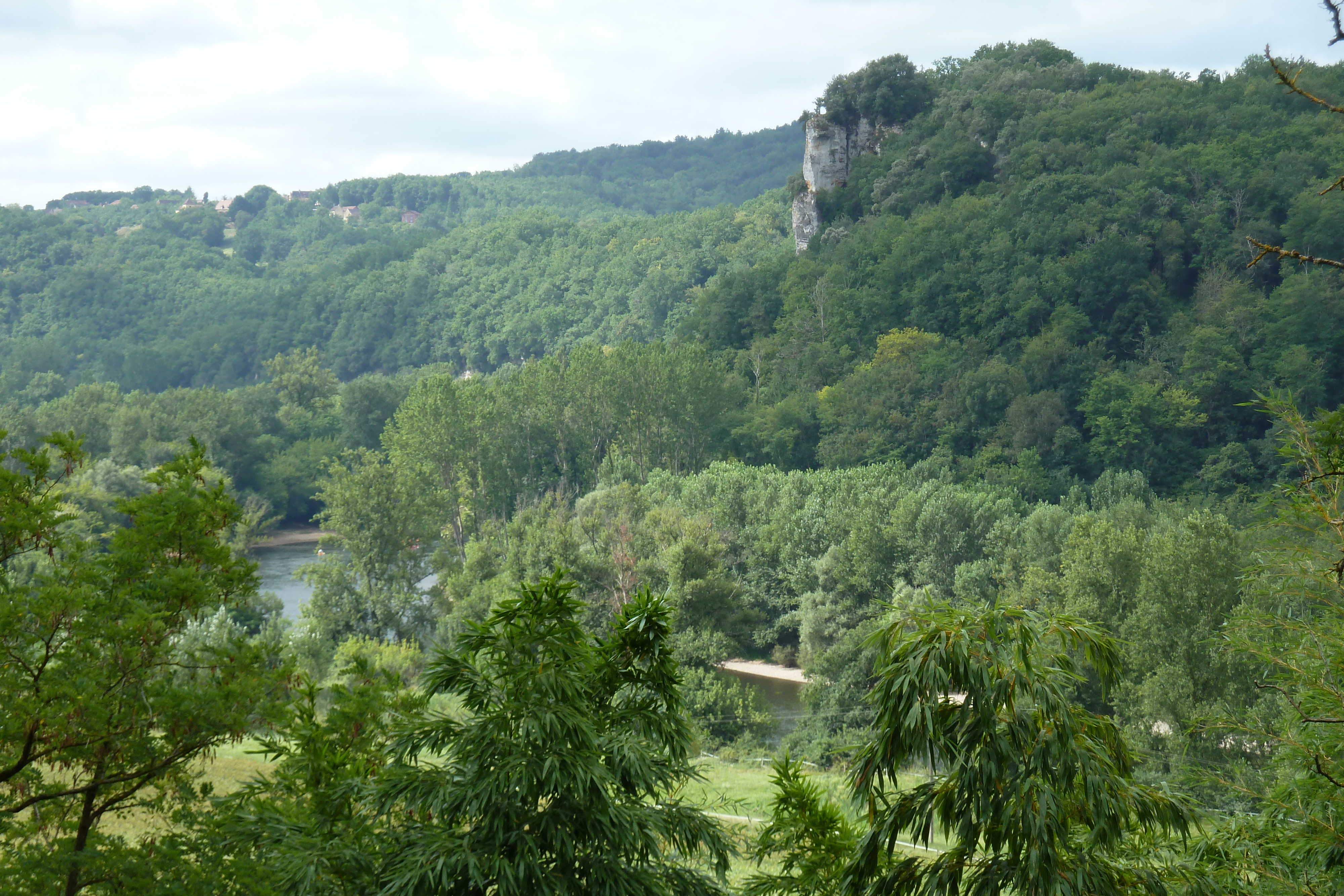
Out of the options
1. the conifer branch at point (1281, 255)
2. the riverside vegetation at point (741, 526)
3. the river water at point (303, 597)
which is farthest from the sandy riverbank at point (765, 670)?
the conifer branch at point (1281, 255)

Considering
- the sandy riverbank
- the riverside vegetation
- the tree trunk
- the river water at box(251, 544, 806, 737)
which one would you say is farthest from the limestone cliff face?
the tree trunk

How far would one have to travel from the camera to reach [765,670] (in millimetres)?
45344

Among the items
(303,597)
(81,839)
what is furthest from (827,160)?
(81,839)

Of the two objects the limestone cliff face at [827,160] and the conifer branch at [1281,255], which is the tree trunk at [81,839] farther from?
the limestone cliff face at [827,160]

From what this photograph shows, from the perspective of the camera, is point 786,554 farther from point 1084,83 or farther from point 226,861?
point 1084,83

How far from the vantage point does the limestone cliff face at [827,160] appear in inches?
3366

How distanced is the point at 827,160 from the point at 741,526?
45.1m

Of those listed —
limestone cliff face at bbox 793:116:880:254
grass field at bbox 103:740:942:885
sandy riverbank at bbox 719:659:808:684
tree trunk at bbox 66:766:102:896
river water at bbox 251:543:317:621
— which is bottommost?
river water at bbox 251:543:317:621

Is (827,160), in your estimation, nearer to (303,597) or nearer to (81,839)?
(303,597)

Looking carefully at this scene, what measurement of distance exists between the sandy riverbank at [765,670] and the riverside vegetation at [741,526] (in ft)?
3.87

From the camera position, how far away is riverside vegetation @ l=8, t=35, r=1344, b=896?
22.7 ft

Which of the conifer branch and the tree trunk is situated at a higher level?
the conifer branch

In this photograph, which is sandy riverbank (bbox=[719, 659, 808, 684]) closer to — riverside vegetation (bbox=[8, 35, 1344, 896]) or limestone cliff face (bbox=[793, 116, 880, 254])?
riverside vegetation (bbox=[8, 35, 1344, 896])

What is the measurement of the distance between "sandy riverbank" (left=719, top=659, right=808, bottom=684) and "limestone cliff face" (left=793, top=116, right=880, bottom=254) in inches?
1884
